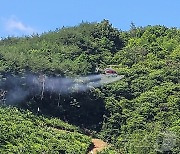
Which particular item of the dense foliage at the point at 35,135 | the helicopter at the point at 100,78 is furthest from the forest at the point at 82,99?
the helicopter at the point at 100,78

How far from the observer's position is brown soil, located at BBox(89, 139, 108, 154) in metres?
45.1

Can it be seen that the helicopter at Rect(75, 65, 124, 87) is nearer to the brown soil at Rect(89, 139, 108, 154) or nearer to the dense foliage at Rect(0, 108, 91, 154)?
the dense foliage at Rect(0, 108, 91, 154)

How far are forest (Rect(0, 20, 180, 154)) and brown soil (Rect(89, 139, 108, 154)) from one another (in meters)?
0.63

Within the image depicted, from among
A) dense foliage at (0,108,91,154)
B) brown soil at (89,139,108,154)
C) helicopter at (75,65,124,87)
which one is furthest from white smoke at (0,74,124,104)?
brown soil at (89,139,108,154)

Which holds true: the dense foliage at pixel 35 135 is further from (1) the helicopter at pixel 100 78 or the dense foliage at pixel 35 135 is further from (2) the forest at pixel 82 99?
(1) the helicopter at pixel 100 78

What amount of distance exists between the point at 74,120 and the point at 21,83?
21.2 feet

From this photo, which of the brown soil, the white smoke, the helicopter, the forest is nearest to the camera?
the forest

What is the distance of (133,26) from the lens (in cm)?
7706

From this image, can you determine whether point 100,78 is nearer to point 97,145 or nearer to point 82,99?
point 82,99

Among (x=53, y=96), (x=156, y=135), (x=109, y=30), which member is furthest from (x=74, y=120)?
(x=109, y=30)

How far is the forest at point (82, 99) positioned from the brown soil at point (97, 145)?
2.05 ft

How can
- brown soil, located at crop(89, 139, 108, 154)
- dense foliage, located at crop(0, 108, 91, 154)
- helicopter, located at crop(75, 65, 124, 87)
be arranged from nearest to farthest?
dense foliage, located at crop(0, 108, 91, 154)
brown soil, located at crop(89, 139, 108, 154)
helicopter, located at crop(75, 65, 124, 87)

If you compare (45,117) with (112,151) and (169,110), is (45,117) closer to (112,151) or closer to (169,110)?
(112,151)

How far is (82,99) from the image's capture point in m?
52.6
